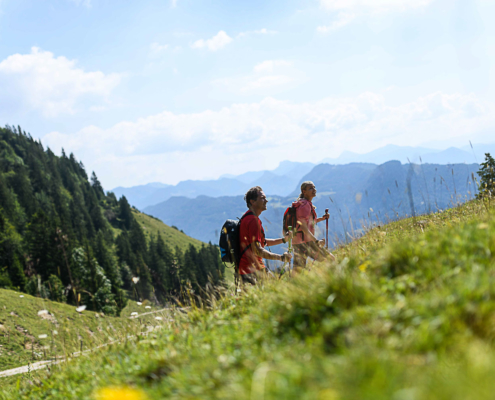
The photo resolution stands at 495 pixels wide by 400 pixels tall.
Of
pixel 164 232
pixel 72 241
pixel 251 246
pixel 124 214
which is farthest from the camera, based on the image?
pixel 164 232

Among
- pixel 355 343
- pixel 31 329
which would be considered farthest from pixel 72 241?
pixel 355 343

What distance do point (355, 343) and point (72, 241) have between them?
86805 millimetres

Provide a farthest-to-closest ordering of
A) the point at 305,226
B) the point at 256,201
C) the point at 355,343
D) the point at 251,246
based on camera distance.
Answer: the point at 305,226 → the point at 256,201 → the point at 251,246 → the point at 355,343

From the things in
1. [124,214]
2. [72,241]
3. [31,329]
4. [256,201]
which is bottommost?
[31,329]

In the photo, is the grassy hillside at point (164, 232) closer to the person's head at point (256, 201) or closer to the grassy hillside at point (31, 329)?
the grassy hillside at point (31, 329)

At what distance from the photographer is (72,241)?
78.1m

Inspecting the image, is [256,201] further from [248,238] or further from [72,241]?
[72,241]

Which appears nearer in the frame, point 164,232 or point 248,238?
point 248,238

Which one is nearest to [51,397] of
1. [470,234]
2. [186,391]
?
[186,391]

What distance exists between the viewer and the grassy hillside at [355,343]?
1.82 meters

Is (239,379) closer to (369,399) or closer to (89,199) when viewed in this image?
(369,399)

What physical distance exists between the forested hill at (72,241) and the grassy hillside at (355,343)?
2.71 meters

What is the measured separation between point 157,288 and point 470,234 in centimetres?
10348

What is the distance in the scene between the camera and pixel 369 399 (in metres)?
1.63
